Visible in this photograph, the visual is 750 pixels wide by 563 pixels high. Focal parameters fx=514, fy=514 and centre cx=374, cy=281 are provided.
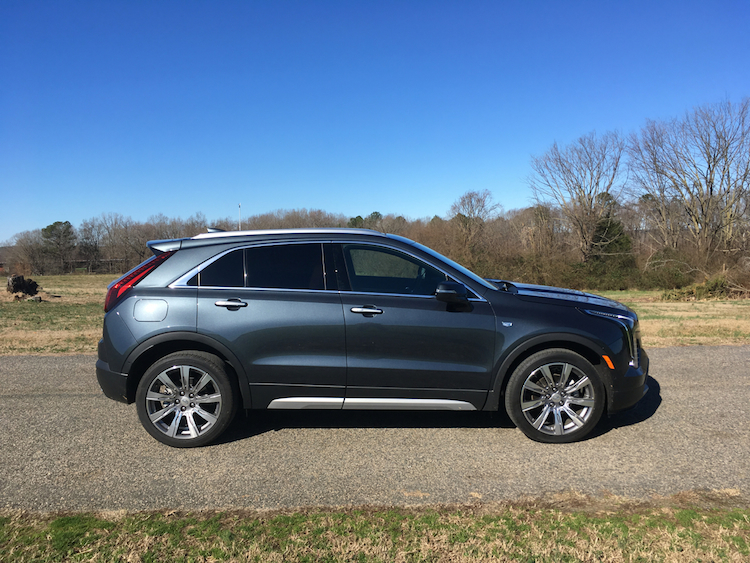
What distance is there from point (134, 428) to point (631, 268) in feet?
107

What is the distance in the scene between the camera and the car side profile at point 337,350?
14.2 feet

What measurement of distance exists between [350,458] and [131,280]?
2.45 metres

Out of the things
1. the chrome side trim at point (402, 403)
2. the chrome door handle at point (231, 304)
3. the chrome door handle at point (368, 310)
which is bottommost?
the chrome side trim at point (402, 403)

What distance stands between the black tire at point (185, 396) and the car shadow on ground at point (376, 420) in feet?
0.96

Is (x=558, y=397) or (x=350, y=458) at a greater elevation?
(x=558, y=397)

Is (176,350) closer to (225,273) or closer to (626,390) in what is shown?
(225,273)

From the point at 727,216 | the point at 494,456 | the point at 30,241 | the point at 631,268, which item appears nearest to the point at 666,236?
the point at 727,216

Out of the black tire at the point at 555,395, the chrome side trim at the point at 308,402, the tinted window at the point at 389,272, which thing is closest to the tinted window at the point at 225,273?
the tinted window at the point at 389,272

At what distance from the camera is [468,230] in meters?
33.7

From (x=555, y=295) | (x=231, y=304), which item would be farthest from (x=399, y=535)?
(x=555, y=295)

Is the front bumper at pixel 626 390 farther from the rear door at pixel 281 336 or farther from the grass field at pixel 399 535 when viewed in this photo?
the rear door at pixel 281 336

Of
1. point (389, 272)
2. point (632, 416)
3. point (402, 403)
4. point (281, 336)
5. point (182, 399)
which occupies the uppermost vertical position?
point (389, 272)

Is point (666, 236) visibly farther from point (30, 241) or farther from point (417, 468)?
point (30, 241)

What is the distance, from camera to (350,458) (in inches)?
162
